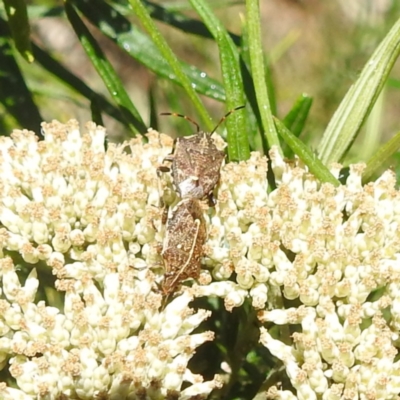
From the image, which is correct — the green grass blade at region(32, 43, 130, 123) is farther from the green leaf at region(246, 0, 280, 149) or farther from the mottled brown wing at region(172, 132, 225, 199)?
the green leaf at region(246, 0, 280, 149)

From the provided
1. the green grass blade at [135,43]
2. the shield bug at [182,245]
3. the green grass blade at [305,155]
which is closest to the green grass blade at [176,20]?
the green grass blade at [135,43]

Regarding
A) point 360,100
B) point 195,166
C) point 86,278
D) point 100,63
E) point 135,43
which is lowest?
point 86,278

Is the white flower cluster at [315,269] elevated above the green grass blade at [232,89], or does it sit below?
below

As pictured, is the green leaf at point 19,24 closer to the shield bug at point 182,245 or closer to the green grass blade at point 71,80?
the green grass blade at point 71,80

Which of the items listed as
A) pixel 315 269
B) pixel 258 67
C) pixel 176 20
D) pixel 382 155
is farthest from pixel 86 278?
pixel 176 20

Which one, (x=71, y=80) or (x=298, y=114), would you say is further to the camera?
(x=71, y=80)

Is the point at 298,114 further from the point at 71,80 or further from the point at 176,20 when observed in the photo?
the point at 71,80
